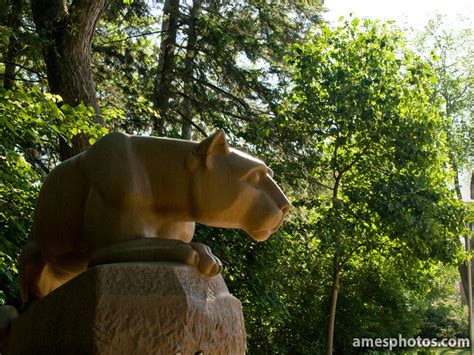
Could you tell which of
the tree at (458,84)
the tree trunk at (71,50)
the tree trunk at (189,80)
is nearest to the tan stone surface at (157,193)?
the tree trunk at (71,50)

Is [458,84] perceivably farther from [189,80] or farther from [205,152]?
[205,152]

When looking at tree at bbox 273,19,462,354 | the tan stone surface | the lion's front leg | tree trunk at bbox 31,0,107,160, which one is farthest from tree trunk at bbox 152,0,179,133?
the lion's front leg

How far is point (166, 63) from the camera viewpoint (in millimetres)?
15867

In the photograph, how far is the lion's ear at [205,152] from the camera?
3.39m

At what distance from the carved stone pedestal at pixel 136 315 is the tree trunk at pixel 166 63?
38.8ft

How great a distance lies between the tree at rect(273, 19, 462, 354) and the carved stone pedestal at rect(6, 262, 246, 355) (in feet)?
32.9

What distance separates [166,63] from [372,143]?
5109 mm

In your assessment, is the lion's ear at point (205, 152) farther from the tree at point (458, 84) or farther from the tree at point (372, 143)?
the tree at point (458, 84)

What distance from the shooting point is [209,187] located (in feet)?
11.1

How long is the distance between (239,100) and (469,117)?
13548 millimetres

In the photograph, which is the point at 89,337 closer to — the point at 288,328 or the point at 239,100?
the point at 239,100

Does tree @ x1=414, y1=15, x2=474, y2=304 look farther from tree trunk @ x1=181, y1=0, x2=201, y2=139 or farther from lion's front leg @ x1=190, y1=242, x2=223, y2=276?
lion's front leg @ x1=190, y1=242, x2=223, y2=276

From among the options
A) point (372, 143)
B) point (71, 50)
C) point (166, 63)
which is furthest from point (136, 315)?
point (166, 63)

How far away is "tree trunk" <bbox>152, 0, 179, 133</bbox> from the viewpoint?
15.2 m
